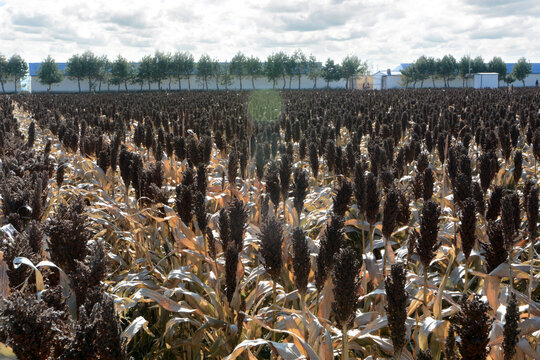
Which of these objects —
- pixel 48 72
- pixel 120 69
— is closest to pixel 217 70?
pixel 120 69

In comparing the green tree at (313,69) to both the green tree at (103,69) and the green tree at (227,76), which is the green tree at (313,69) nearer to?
the green tree at (227,76)

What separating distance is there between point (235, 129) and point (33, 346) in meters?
9.71

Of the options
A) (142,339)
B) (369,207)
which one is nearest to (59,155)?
(142,339)

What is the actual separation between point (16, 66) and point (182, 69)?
34.9m

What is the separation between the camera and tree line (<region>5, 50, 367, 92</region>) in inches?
4200

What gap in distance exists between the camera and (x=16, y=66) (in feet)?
333

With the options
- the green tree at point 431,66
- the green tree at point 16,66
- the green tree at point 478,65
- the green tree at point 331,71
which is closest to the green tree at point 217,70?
the green tree at point 331,71

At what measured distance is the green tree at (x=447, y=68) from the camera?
367 ft

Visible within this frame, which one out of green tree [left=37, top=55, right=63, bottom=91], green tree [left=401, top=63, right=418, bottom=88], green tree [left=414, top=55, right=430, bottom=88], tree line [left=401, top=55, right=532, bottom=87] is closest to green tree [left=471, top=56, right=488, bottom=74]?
tree line [left=401, top=55, right=532, bottom=87]

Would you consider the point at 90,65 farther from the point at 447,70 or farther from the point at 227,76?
the point at 447,70

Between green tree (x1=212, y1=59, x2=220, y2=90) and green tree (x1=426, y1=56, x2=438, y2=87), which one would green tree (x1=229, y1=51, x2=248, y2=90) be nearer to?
green tree (x1=212, y1=59, x2=220, y2=90)

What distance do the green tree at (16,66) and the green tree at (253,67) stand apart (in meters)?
48.9

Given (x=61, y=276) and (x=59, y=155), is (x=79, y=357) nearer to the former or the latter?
(x=61, y=276)

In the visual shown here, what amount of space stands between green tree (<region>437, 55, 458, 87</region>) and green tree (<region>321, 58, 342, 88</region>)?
2348cm
